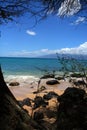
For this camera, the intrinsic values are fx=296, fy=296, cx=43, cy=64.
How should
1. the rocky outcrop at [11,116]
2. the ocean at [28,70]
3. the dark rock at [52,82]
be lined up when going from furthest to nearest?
the dark rock at [52,82]
the ocean at [28,70]
the rocky outcrop at [11,116]

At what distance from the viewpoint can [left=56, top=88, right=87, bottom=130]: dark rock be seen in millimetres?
4375

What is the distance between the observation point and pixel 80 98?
4.83 meters

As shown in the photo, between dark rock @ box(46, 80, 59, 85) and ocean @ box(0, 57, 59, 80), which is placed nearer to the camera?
ocean @ box(0, 57, 59, 80)

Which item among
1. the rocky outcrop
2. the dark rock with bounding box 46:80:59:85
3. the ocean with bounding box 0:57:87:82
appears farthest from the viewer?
the dark rock with bounding box 46:80:59:85

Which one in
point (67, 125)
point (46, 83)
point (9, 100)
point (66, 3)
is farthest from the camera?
point (46, 83)

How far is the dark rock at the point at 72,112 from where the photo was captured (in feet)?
14.4

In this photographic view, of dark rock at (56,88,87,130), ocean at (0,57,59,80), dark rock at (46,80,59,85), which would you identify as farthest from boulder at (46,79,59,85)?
dark rock at (56,88,87,130)

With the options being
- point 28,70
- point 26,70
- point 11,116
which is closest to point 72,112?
point 11,116

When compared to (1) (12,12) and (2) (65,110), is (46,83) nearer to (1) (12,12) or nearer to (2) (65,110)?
(1) (12,12)

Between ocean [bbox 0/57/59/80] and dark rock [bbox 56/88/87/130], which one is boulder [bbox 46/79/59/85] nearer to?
ocean [bbox 0/57/59/80]

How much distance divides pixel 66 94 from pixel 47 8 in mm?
3573

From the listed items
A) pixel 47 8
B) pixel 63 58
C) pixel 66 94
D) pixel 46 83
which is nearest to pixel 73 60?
pixel 63 58

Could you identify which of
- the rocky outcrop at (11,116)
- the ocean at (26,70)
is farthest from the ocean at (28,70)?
the rocky outcrop at (11,116)

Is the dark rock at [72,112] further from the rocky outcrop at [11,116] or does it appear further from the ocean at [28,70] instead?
the ocean at [28,70]
